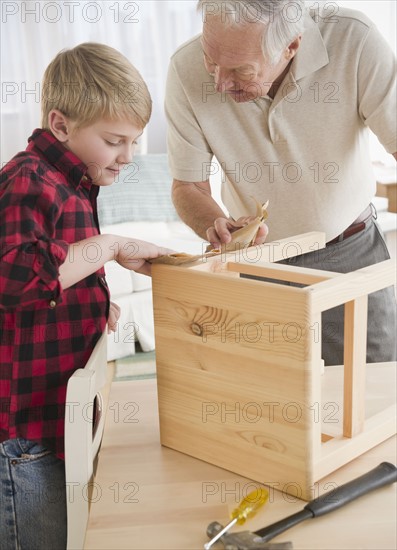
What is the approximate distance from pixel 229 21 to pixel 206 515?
2.90 ft

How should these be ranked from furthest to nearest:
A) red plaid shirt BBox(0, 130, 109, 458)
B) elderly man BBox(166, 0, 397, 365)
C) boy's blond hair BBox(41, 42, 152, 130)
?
elderly man BBox(166, 0, 397, 365)
boy's blond hair BBox(41, 42, 152, 130)
red plaid shirt BBox(0, 130, 109, 458)

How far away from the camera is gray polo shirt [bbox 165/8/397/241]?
4.97 ft

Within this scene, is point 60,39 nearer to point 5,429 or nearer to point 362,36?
point 362,36

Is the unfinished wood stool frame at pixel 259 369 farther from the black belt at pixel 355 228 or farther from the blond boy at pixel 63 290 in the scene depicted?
the black belt at pixel 355 228

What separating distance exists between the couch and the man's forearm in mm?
1558

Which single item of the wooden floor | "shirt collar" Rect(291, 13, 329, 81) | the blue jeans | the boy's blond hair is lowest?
the blue jeans

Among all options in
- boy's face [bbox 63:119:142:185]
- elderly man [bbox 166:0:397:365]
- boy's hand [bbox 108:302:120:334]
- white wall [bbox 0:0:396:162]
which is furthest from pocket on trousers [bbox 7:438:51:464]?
white wall [bbox 0:0:396:162]

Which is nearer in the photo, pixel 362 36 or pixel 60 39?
pixel 362 36

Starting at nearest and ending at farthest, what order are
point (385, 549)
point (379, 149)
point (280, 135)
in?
point (385, 549) → point (280, 135) → point (379, 149)

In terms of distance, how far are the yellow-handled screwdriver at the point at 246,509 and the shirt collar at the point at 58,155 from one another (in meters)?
0.58

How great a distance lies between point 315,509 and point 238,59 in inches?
33.6

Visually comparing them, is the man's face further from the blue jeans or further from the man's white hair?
the blue jeans

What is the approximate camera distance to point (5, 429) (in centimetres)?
114

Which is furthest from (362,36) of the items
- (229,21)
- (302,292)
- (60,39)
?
(60,39)
